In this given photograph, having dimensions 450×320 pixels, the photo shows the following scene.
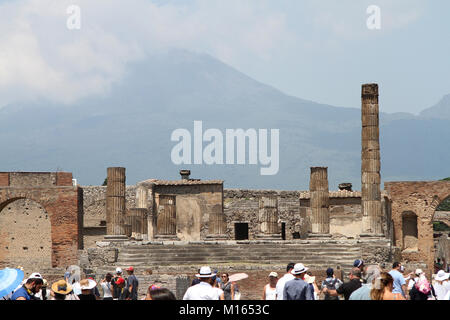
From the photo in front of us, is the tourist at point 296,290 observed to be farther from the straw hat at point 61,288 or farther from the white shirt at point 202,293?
the straw hat at point 61,288

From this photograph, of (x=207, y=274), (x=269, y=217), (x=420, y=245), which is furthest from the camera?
(x=420, y=245)

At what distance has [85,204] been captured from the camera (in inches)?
2240

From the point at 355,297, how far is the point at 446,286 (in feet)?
17.2

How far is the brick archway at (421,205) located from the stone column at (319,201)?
1063 centimetres

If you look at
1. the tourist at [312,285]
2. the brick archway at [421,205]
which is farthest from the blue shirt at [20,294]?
the brick archway at [421,205]

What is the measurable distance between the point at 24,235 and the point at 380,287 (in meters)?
44.1

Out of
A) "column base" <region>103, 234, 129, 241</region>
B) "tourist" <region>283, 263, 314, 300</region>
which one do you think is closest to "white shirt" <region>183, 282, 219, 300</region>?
"tourist" <region>283, 263, 314, 300</region>

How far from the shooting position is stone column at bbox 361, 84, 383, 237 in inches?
1417

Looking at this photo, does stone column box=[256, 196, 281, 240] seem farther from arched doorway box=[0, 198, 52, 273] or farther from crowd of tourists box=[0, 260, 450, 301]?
arched doorway box=[0, 198, 52, 273]

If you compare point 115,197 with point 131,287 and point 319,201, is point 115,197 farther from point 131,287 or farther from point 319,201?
point 131,287
